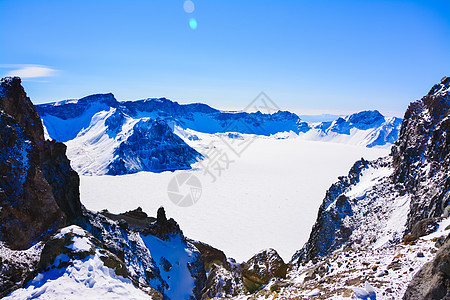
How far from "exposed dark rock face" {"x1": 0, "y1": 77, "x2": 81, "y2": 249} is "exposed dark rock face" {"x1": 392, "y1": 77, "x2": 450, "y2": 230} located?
112 feet

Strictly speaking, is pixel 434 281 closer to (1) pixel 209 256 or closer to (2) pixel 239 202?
(1) pixel 209 256

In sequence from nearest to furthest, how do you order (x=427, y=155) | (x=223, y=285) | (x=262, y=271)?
(x=262, y=271) < (x=223, y=285) < (x=427, y=155)

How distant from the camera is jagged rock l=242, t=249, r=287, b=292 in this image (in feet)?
61.5

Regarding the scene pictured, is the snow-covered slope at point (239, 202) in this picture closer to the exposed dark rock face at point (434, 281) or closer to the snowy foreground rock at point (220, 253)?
the snowy foreground rock at point (220, 253)

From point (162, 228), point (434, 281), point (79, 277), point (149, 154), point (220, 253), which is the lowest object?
point (220, 253)

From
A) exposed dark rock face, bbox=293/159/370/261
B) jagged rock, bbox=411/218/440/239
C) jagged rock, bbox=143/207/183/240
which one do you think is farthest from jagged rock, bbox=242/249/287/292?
jagged rock, bbox=143/207/183/240

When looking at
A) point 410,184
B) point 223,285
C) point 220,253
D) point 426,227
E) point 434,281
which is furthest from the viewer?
point 220,253

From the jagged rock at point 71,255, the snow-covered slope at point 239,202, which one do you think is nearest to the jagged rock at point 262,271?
the jagged rock at point 71,255

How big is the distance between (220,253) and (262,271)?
2941cm

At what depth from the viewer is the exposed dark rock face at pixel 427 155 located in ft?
87.0

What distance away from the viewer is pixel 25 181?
2330cm

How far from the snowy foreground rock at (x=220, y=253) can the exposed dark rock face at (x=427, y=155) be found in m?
0.16

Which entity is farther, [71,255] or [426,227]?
[426,227]

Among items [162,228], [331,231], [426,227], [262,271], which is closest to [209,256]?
[162,228]
